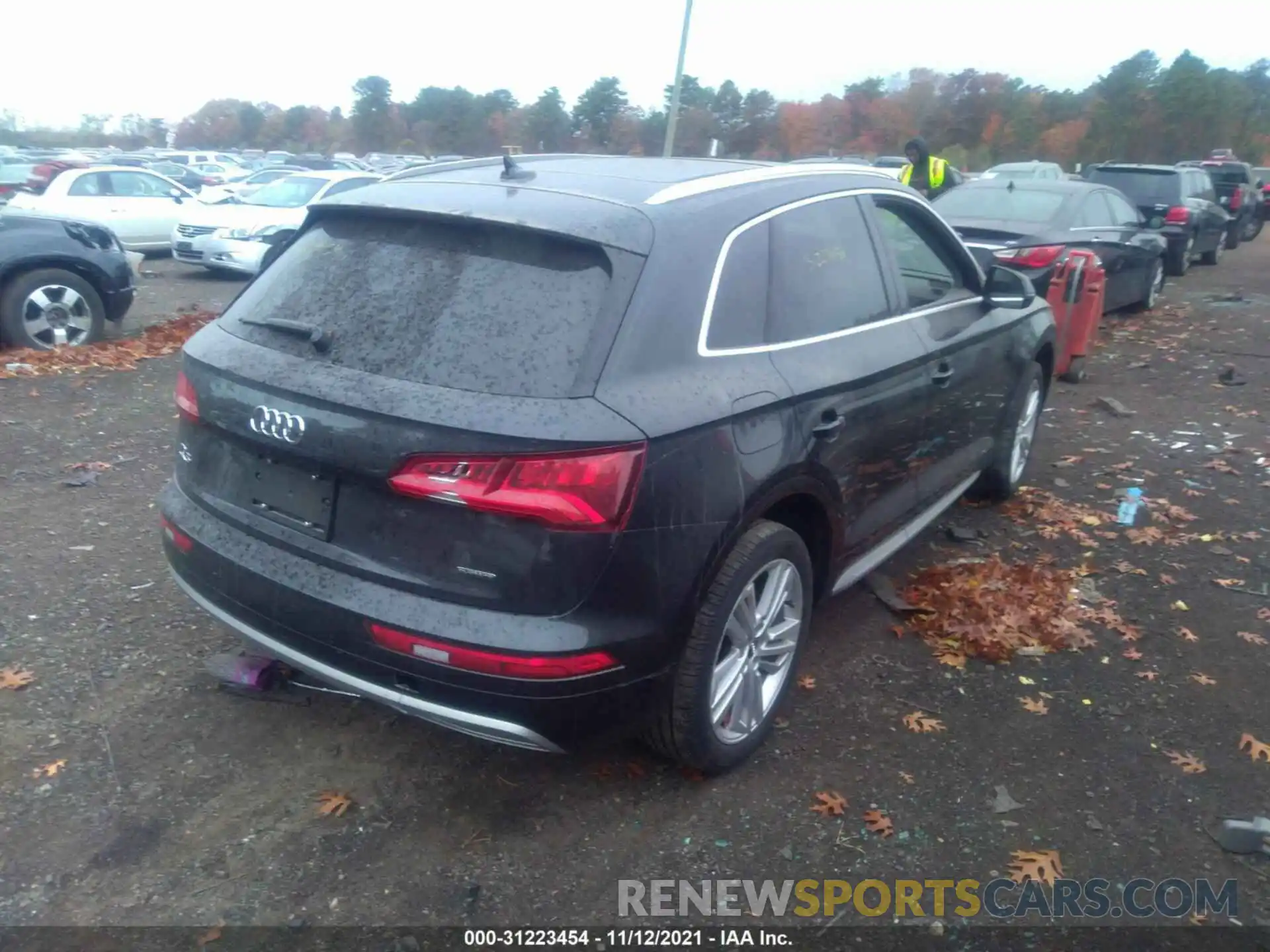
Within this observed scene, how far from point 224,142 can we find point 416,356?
88.4 meters

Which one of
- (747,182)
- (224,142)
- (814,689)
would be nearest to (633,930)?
(814,689)

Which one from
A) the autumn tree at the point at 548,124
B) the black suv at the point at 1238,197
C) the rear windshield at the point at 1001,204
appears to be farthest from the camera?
the autumn tree at the point at 548,124

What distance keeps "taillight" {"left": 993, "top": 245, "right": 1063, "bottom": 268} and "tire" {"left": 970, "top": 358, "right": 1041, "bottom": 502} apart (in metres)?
3.37

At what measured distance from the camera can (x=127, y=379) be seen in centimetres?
805

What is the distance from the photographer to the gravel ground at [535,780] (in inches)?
115

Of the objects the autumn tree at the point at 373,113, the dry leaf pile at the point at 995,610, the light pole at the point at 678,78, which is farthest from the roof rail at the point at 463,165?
the autumn tree at the point at 373,113

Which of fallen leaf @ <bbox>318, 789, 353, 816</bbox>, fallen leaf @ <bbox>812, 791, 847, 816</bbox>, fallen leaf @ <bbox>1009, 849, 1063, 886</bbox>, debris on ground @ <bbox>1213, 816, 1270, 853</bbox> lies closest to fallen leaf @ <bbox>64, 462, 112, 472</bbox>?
fallen leaf @ <bbox>318, 789, 353, 816</bbox>

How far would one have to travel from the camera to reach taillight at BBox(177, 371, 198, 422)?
325 cm

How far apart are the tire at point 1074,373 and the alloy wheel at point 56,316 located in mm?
8533

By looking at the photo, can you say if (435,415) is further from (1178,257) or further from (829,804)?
(1178,257)

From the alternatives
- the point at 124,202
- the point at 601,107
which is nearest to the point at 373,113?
the point at 601,107

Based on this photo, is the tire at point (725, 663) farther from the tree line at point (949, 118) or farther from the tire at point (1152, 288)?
the tree line at point (949, 118)

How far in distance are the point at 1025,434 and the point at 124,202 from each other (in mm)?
15177

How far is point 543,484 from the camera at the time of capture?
260 cm
